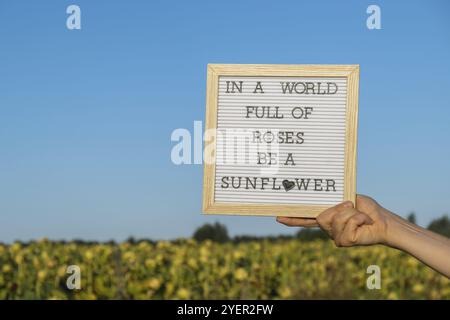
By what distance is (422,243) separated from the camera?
102 inches

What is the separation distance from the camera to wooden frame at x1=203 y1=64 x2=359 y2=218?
106 inches

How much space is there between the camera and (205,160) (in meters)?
2.76

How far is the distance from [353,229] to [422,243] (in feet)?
1.06

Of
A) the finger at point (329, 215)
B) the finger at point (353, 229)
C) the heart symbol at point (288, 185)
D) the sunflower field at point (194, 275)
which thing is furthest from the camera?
the sunflower field at point (194, 275)

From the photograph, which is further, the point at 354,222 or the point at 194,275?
the point at 194,275

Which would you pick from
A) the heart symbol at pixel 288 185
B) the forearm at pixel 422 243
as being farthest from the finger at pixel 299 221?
the forearm at pixel 422 243

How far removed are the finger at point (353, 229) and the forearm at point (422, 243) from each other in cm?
15

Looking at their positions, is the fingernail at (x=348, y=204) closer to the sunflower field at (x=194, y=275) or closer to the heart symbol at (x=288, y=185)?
the heart symbol at (x=288, y=185)

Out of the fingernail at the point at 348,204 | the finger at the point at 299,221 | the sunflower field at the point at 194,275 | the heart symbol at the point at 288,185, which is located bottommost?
the sunflower field at the point at 194,275

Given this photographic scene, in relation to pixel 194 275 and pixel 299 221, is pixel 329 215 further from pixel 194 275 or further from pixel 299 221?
pixel 194 275

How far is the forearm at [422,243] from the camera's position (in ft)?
8.46

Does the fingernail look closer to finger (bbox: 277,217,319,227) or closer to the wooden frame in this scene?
the wooden frame

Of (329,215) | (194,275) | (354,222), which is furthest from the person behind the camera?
(194,275)

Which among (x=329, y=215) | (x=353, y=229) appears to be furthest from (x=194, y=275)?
(x=353, y=229)
